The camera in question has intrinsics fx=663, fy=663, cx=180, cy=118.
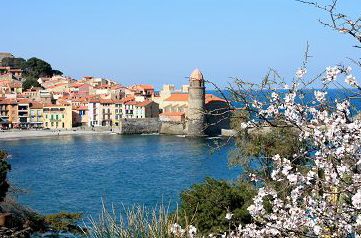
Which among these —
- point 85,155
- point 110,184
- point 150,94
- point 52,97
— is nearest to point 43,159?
point 85,155

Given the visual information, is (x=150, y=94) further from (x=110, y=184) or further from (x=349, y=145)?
(x=349, y=145)

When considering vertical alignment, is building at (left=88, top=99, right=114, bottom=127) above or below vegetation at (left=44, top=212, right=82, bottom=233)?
above

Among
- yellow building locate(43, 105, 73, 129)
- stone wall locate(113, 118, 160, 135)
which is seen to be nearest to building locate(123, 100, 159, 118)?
stone wall locate(113, 118, 160, 135)

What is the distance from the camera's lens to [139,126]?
2255 inches

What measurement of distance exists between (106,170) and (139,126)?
25456 mm

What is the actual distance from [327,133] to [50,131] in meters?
55.1

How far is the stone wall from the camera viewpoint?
186ft

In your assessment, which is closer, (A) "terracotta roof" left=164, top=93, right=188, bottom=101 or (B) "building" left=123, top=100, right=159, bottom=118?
(B) "building" left=123, top=100, right=159, bottom=118

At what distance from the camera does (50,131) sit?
56625 millimetres

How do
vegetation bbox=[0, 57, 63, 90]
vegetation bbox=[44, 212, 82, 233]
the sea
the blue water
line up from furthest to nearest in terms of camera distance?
vegetation bbox=[0, 57, 63, 90] → the blue water → the sea → vegetation bbox=[44, 212, 82, 233]

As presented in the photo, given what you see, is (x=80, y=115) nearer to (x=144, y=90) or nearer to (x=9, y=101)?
(x=9, y=101)

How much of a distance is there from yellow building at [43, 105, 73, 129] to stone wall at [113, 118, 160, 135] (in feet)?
14.7

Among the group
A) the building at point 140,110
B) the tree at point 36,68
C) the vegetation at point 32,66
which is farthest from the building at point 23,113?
the tree at point 36,68

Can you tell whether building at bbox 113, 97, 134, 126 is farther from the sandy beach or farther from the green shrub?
the green shrub
